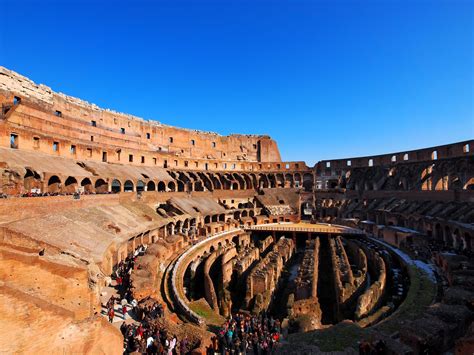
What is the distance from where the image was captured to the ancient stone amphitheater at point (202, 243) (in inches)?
333

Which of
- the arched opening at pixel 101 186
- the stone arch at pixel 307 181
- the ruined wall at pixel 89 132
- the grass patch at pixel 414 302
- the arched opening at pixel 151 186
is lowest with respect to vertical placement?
the grass patch at pixel 414 302

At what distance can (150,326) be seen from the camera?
959 centimetres

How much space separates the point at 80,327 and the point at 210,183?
36827mm

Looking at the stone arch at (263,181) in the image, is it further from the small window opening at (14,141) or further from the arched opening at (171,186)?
the small window opening at (14,141)

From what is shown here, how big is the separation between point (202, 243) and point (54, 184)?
1263 cm

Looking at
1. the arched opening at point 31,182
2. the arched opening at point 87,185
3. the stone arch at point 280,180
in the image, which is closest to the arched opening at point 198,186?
the stone arch at point 280,180

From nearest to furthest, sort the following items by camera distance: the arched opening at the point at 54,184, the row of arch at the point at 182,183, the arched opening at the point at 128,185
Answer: the arched opening at the point at 54,184 → the row of arch at the point at 182,183 → the arched opening at the point at 128,185

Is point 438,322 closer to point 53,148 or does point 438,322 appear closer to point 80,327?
point 80,327

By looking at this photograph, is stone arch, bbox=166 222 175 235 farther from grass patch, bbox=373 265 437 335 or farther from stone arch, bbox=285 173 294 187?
stone arch, bbox=285 173 294 187

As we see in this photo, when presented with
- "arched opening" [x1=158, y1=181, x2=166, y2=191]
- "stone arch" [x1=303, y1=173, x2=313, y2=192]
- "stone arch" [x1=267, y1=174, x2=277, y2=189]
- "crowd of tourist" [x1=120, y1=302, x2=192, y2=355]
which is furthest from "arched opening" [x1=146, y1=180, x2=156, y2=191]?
"stone arch" [x1=303, y1=173, x2=313, y2=192]

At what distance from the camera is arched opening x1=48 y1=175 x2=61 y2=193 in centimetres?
2083

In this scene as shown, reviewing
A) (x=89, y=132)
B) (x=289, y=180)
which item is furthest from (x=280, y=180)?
(x=89, y=132)

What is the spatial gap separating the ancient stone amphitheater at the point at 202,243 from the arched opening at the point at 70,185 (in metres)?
0.14

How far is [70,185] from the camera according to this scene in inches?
882
